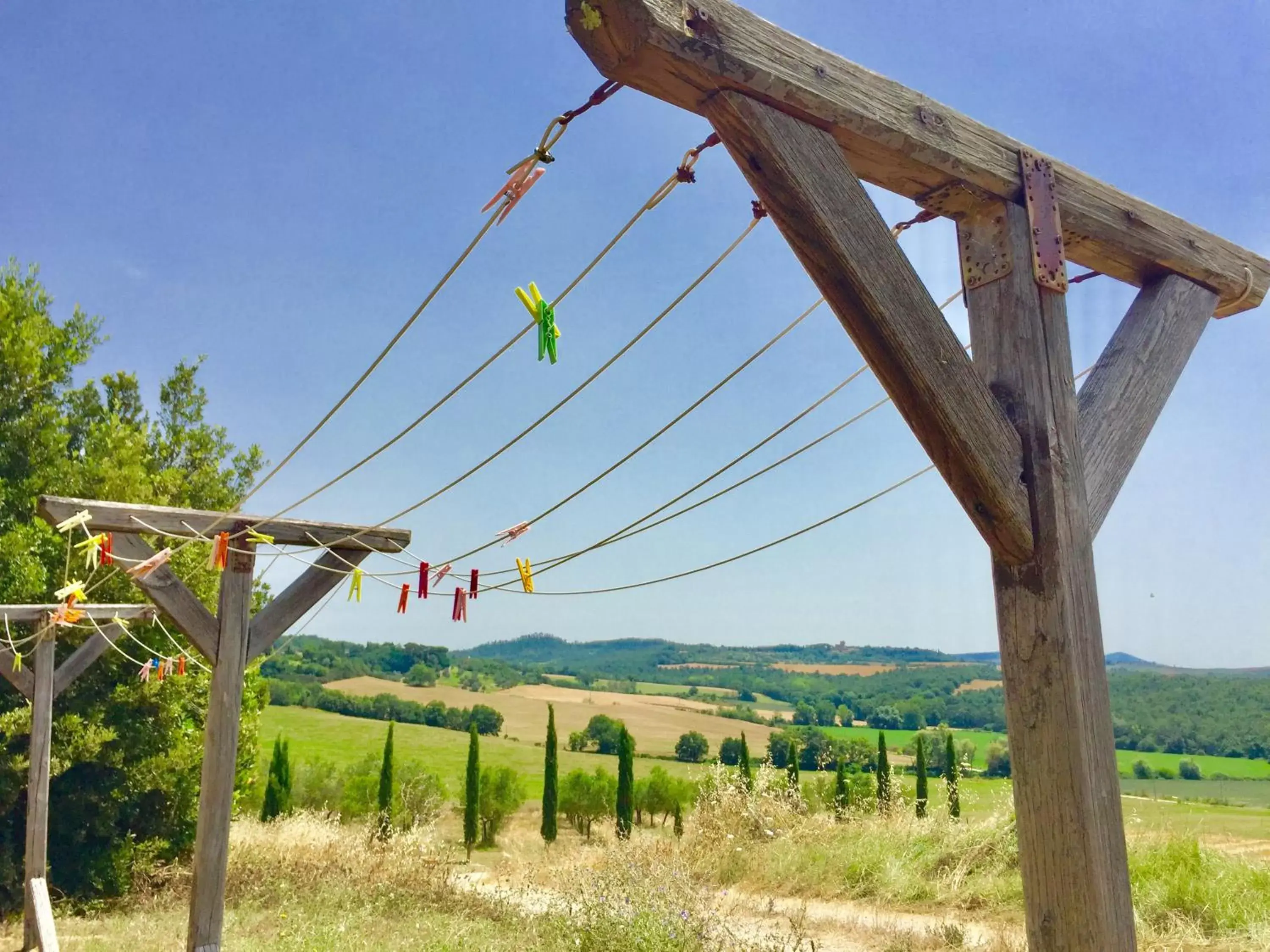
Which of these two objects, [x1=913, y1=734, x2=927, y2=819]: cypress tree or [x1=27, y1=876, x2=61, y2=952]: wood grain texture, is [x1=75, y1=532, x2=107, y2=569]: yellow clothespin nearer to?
[x1=27, y1=876, x2=61, y2=952]: wood grain texture

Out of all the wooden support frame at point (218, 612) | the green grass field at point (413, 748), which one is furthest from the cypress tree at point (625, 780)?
the wooden support frame at point (218, 612)

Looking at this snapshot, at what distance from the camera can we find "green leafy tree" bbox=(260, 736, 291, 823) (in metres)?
16.6

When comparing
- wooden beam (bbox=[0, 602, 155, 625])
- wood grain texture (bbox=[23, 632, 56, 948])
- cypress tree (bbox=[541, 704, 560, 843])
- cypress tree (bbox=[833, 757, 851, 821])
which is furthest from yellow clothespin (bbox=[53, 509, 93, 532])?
cypress tree (bbox=[541, 704, 560, 843])

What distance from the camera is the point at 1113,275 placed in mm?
2338

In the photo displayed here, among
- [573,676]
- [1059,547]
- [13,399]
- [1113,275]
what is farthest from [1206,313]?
[573,676]

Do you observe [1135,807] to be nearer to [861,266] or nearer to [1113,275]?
[1113,275]

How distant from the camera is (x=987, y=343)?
1.88 metres

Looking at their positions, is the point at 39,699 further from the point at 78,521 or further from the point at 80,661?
the point at 78,521

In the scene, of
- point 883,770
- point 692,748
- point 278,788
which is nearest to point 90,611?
point 278,788

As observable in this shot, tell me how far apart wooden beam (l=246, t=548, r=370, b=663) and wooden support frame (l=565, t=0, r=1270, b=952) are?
480 centimetres

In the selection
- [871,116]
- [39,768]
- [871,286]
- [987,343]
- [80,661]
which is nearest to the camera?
[871,286]

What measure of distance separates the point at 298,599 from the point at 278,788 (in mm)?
13024

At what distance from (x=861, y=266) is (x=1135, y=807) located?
10.2 m

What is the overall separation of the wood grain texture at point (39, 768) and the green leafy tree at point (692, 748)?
24.8m
